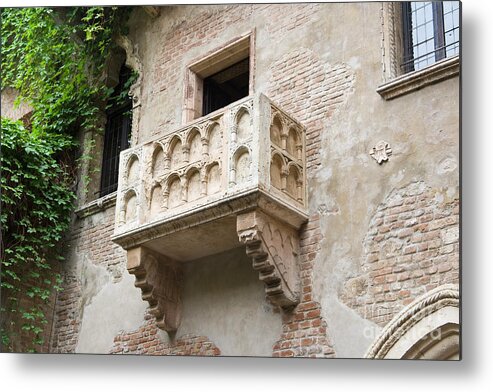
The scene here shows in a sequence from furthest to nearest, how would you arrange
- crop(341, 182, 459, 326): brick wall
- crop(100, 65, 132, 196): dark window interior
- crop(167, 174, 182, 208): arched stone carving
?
crop(100, 65, 132, 196): dark window interior < crop(167, 174, 182, 208): arched stone carving < crop(341, 182, 459, 326): brick wall

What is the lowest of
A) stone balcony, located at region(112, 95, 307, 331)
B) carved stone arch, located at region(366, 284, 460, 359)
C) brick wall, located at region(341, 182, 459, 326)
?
carved stone arch, located at region(366, 284, 460, 359)

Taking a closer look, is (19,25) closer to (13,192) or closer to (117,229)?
(13,192)

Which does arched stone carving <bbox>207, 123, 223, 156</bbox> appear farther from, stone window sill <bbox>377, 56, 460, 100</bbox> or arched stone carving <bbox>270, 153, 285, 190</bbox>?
stone window sill <bbox>377, 56, 460, 100</bbox>

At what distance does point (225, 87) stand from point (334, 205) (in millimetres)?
2053

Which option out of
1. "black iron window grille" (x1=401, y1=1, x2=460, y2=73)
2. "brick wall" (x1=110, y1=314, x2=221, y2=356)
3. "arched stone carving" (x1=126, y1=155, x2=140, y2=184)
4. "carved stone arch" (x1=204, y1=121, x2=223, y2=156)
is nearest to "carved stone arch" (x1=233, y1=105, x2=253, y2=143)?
"carved stone arch" (x1=204, y1=121, x2=223, y2=156)

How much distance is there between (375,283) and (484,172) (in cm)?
101

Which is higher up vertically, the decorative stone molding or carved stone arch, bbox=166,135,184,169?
carved stone arch, bbox=166,135,184,169

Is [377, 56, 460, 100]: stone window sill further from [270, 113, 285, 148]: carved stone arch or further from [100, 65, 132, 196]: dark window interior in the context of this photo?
[100, 65, 132, 196]: dark window interior

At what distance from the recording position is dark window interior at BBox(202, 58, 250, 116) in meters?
7.22

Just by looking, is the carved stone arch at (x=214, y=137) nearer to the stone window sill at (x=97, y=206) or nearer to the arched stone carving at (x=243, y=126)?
the arched stone carving at (x=243, y=126)

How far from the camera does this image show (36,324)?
7.09 m

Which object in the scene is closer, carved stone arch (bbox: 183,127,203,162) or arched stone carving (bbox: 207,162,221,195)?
arched stone carving (bbox: 207,162,221,195)

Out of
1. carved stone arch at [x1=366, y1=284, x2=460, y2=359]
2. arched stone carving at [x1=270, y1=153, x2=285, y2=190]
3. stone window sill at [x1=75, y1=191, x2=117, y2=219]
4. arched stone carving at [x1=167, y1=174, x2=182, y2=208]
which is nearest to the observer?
carved stone arch at [x1=366, y1=284, x2=460, y2=359]

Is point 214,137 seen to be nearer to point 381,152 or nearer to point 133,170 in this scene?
point 133,170
